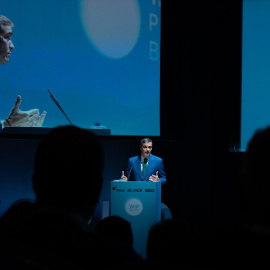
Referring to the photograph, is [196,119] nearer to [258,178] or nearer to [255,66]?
[255,66]

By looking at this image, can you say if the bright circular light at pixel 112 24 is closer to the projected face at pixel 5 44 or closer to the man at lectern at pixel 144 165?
the projected face at pixel 5 44

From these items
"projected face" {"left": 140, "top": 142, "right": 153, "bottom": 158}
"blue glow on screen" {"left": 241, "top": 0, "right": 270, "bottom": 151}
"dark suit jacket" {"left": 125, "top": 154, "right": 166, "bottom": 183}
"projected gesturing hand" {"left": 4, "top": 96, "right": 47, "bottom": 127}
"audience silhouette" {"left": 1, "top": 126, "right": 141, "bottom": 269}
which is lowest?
"dark suit jacket" {"left": 125, "top": 154, "right": 166, "bottom": 183}

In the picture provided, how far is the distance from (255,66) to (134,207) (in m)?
2.25

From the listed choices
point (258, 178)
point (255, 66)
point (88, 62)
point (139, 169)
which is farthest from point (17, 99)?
point (258, 178)

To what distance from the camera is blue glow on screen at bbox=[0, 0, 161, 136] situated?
13.5 ft

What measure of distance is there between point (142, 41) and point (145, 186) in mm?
2043

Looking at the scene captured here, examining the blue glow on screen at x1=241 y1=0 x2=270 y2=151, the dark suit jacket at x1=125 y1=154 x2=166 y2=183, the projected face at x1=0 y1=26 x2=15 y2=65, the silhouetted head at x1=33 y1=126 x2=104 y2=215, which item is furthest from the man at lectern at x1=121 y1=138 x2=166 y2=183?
the silhouetted head at x1=33 y1=126 x2=104 y2=215

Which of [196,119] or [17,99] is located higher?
[17,99]

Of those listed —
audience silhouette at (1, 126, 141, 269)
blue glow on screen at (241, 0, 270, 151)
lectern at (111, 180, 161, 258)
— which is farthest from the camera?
blue glow on screen at (241, 0, 270, 151)

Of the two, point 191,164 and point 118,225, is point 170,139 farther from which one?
point 118,225

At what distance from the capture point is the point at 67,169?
80 centimetres

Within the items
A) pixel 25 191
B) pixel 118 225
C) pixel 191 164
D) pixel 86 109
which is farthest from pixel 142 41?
pixel 118 225

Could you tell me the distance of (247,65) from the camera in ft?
14.3

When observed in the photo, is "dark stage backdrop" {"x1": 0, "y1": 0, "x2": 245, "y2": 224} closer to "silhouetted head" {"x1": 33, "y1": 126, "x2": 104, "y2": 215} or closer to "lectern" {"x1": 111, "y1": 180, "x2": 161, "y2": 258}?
"lectern" {"x1": 111, "y1": 180, "x2": 161, "y2": 258}
